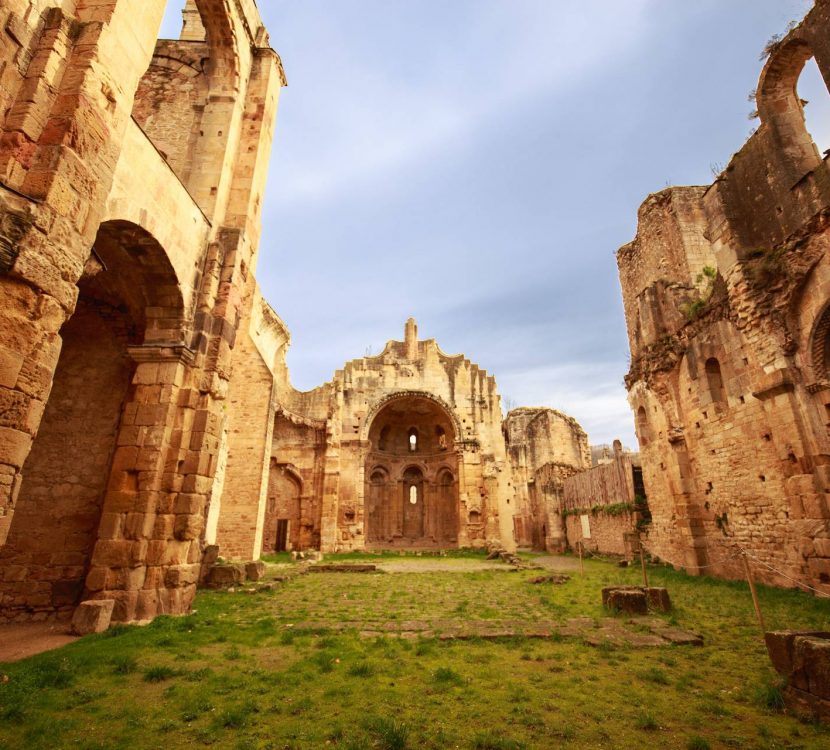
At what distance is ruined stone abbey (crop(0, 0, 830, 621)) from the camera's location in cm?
458

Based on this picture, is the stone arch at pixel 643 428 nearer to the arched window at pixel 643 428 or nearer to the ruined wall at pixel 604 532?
the arched window at pixel 643 428

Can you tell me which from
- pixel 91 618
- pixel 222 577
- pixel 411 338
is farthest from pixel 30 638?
pixel 411 338

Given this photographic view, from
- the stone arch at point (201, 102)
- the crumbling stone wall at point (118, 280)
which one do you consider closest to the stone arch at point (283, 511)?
the crumbling stone wall at point (118, 280)

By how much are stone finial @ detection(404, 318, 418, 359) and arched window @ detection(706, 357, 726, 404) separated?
15.5 meters

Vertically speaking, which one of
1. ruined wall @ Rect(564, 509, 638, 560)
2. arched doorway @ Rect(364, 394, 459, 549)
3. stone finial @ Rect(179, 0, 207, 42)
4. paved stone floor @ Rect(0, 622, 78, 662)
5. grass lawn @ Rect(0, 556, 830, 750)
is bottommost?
grass lawn @ Rect(0, 556, 830, 750)

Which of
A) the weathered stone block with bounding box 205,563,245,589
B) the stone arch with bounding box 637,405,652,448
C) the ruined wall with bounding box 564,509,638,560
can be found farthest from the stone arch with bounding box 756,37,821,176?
the weathered stone block with bounding box 205,563,245,589

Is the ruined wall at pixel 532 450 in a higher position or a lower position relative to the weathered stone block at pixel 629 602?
higher

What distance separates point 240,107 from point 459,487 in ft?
62.5

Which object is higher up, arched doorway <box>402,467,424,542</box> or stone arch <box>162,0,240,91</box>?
stone arch <box>162,0,240,91</box>

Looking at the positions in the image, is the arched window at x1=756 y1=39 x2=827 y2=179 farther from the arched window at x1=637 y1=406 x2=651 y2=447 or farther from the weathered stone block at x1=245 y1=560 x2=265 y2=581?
the weathered stone block at x1=245 y1=560 x2=265 y2=581

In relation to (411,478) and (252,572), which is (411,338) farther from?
(252,572)

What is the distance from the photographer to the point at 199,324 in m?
8.22

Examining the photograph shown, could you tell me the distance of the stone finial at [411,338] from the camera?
2578cm

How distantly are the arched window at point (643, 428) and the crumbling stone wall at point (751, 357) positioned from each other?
27 cm
